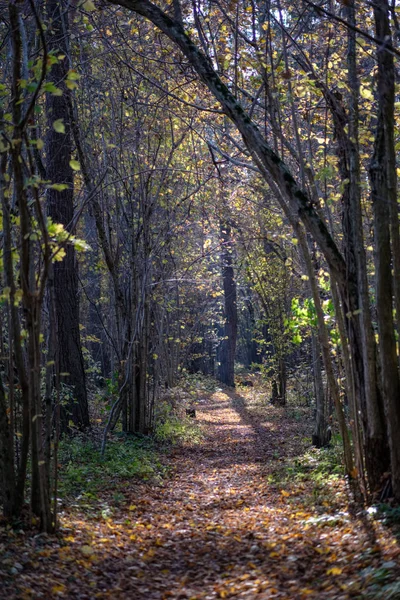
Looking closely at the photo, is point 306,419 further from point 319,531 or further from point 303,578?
point 303,578

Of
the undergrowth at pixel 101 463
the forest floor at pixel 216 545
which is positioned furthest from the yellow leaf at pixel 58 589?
the undergrowth at pixel 101 463

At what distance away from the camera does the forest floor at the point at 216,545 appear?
4090 mm

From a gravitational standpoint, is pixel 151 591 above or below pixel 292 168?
below

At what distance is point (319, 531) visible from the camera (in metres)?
5.35

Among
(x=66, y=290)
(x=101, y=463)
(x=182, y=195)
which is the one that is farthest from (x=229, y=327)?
(x=101, y=463)

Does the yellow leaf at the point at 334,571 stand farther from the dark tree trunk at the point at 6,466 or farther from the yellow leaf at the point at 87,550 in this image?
the dark tree trunk at the point at 6,466

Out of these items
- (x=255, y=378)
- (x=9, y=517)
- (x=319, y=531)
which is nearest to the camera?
(x=9, y=517)

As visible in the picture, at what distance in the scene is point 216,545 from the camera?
213 inches

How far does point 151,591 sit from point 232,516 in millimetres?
2299

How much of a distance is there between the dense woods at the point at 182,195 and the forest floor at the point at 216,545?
1.43ft

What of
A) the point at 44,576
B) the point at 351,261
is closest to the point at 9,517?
the point at 44,576

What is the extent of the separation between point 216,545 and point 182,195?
917cm

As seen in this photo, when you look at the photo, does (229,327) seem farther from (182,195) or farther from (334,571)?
(334,571)

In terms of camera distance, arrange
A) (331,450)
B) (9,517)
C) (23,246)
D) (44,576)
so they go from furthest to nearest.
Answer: (331,450) → (9,517) → (23,246) → (44,576)
